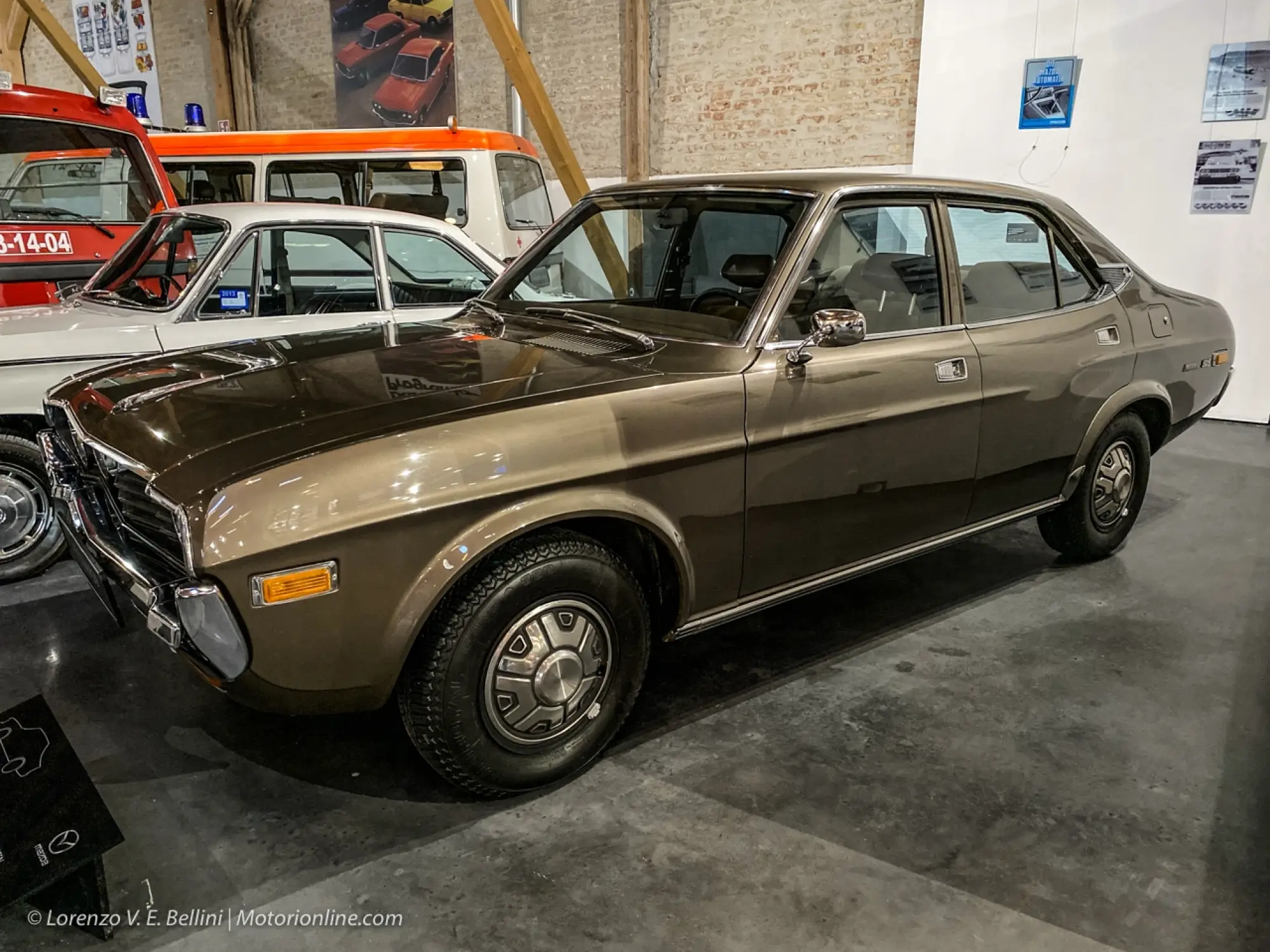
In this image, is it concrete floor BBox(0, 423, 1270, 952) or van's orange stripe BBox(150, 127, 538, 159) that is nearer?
concrete floor BBox(0, 423, 1270, 952)

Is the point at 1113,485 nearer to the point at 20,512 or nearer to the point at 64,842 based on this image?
the point at 64,842

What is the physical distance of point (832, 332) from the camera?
8.58ft

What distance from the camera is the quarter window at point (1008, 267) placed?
3.30 metres

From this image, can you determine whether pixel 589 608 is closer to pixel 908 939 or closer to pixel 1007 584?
pixel 908 939

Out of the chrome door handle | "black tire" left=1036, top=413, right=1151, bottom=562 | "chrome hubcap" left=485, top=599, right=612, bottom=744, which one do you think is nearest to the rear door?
the chrome door handle

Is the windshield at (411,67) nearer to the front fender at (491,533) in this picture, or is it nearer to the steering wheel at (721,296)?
the steering wheel at (721,296)

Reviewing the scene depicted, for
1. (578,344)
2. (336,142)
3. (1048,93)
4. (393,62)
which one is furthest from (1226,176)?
(393,62)

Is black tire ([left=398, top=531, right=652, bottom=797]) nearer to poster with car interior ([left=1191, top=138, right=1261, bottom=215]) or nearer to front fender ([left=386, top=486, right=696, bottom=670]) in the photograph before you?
front fender ([left=386, top=486, right=696, bottom=670])

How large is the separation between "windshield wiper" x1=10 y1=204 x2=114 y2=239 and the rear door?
4.48 metres

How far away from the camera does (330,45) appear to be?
12.0 meters

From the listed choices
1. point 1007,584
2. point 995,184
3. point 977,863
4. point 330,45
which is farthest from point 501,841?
point 330,45

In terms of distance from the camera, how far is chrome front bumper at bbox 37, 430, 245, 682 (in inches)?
79.7

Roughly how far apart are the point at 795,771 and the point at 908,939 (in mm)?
641

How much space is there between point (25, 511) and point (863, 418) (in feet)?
11.5
